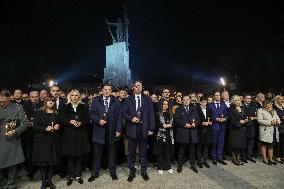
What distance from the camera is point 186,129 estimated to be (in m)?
7.43

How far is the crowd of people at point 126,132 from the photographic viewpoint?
5.99 m

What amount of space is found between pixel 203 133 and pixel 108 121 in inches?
113

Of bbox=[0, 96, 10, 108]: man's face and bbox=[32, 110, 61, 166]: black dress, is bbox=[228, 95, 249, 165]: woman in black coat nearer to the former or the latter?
bbox=[32, 110, 61, 166]: black dress

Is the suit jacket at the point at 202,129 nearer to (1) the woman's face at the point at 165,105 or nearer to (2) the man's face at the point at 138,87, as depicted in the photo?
(1) the woman's face at the point at 165,105

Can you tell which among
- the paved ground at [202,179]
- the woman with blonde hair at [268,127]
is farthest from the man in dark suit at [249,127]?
the paved ground at [202,179]

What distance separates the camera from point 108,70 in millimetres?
38000

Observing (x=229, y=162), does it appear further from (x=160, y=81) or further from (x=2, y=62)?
(x=160, y=81)

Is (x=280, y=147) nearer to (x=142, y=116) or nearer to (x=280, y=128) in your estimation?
(x=280, y=128)

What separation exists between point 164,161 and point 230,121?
2440 mm

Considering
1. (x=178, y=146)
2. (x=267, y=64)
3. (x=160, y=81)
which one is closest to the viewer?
(x=178, y=146)

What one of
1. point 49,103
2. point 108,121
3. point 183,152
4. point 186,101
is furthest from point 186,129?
point 49,103

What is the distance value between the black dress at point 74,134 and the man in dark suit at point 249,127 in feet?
16.0

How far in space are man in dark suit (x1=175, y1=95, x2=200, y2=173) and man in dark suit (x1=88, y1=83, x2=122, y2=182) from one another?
1718 millimetres

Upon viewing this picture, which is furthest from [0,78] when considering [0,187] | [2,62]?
[0,187]
